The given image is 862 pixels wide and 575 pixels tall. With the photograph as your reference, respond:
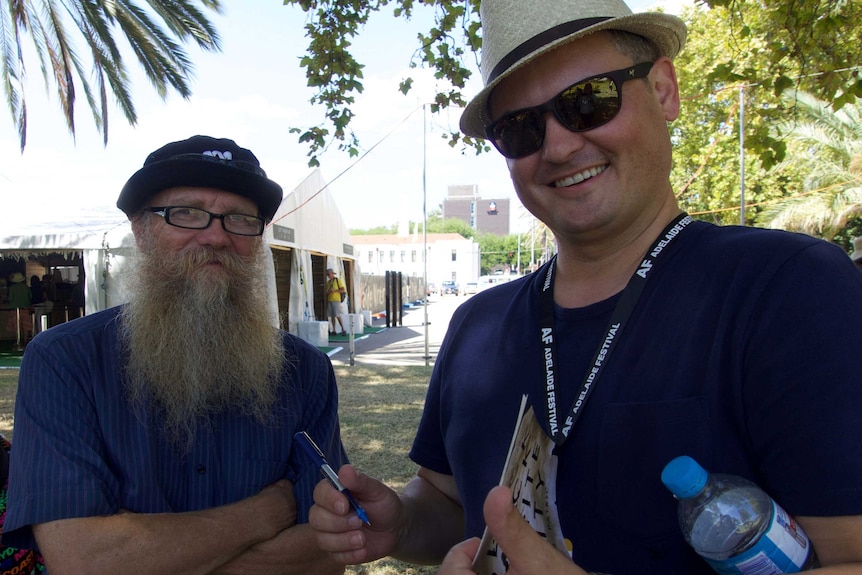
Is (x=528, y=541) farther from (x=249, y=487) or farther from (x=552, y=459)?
(x=249, y=487)

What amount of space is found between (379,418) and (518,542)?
6944mm

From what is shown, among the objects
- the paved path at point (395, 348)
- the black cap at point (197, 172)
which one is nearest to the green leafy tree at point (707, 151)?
the paved path at point (395, 348)

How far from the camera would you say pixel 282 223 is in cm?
1340

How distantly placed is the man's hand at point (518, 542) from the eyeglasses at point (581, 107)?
→ 845 mm

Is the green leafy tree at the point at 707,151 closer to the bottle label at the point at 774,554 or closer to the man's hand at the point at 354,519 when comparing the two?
the man's hand at the point at 354,519

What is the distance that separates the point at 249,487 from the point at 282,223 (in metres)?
11.8

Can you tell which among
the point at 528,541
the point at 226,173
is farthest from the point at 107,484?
the point at 528,541

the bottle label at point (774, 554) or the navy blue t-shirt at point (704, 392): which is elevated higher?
the navy blue t-shirt at point (704, 392)

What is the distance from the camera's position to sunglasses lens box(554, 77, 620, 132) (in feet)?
4.44

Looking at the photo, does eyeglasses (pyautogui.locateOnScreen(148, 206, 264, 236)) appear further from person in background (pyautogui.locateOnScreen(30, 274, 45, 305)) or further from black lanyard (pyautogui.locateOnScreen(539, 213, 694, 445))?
person in background (pyautogui.locateOnScreen(30, 274, 45, 305))

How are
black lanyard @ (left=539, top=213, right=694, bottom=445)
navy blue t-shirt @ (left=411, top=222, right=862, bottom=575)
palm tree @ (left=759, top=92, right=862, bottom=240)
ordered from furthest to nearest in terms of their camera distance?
1. palm tree @ (left=759, top=92, right=862, bottom=240)
2. black lanyard @ (left=539, top=213, right=694, bottom=445)
3. navy blue t-shirt @ (left=411, top=222, right=862, bottom=575)

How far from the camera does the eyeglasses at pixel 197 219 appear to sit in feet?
7.39

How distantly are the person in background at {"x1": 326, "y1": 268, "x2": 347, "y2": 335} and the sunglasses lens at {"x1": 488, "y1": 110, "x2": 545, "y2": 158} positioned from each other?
16.6 m

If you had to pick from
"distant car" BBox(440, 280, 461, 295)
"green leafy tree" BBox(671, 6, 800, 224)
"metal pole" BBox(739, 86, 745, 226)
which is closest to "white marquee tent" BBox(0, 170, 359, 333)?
"metal pole" BBox(739, 86, 745, 226)
